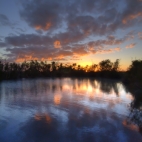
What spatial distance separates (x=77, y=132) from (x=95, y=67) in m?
100

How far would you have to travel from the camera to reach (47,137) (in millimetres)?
7977

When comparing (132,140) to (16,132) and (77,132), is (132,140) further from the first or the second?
(16,132)

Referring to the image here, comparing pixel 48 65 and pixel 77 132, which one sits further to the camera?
pixel 48 65

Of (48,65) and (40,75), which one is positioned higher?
(48,65)

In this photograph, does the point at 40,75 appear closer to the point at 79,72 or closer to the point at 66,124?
the point at 79,72

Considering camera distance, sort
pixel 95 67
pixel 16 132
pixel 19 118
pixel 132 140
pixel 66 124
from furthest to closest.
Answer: pixel 95 67, pixel 19 118, pixel 66 124, pixel 16 132, pixel 132 140

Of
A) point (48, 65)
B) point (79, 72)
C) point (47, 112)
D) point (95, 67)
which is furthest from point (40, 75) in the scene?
point (47, 112)

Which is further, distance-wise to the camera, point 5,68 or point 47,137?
point 5,68

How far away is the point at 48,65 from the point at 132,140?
110384 millimetres

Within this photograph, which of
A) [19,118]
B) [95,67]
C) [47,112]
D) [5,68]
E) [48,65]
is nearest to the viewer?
[19,118]

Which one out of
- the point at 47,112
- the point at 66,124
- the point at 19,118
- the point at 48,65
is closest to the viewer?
the point at 66,124

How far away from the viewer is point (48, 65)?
116m

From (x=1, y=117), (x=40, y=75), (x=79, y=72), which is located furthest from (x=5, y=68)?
(x=1, y=117)

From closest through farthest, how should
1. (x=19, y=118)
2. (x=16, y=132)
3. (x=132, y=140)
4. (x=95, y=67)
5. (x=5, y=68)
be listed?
(x=132, y=140)
(x=16, y=132)
(x=19, y=118)
(x=5, y=68)
(x=95, y=67)
